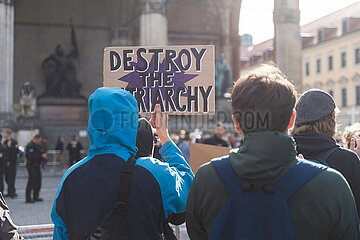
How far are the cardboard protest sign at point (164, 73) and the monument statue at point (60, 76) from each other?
2102cm

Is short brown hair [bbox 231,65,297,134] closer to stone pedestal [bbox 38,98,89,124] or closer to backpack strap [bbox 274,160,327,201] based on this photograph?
backpack strap [bbox 274,160,327,201]

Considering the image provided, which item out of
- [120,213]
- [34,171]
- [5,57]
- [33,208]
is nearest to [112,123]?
[120,213]

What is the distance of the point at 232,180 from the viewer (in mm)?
1777

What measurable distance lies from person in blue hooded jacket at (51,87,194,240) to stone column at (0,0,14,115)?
1678 centimetres

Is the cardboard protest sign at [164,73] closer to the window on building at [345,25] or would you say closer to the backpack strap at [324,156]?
the backpack strap at [324,156]

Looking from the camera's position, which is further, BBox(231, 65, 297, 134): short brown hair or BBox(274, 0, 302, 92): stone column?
BBox(274, 0, 302, 92): stone column

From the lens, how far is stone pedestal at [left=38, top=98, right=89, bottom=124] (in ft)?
77.0

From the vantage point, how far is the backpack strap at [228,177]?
69.7 inches

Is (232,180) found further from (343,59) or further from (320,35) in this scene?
(320,35)

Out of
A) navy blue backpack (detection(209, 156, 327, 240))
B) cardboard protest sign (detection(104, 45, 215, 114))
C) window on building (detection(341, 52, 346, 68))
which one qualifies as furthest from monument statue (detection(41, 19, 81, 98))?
window on building (detection(341, 52, 346, 68))

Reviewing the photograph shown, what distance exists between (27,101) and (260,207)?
21.0m

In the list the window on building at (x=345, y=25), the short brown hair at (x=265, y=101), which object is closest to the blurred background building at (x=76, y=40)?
the short brown hair at (x=265, y=101)

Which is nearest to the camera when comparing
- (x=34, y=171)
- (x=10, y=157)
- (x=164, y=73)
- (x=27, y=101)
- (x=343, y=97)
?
(x=164, y=73)

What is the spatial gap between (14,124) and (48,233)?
576 inches
